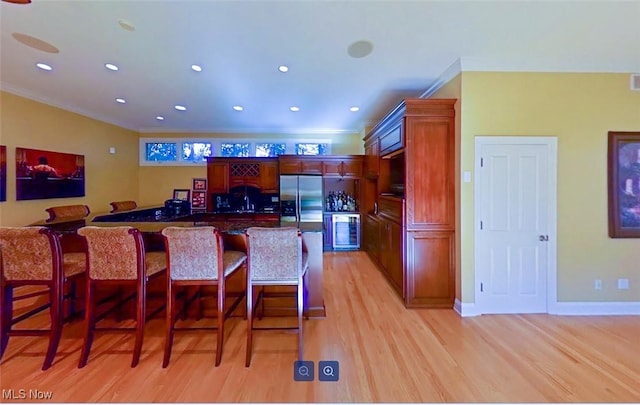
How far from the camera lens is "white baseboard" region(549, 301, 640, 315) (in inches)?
127

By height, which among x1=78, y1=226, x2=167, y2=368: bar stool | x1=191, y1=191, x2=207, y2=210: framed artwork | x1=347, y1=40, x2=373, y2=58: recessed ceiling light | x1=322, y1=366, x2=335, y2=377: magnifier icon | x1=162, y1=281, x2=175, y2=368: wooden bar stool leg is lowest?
x1=322, y1=366, x2=335, y2=377: magnifier icon

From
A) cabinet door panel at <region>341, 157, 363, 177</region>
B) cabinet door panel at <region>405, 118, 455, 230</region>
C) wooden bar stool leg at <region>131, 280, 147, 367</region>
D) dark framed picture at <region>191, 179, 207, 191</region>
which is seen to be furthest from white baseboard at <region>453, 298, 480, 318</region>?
dark framed picture at <region>191, 179, 207, 191</region>

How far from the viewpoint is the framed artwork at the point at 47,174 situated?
4227 mm

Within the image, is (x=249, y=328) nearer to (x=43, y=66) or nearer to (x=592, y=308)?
(x=592, y=308)

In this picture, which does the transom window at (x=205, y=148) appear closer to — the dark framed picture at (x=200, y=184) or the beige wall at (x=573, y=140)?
the dark framed picture at (x=200, y=184)

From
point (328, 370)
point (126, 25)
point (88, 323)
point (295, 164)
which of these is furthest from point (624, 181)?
point (126, 25)

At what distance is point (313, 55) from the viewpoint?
334 centimetres

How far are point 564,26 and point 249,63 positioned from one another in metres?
3.24

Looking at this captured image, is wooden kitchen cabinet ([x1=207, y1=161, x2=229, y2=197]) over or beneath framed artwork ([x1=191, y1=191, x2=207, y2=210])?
over

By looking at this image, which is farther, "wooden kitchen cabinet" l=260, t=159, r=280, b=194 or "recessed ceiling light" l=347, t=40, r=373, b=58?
"wooden kitchen cabinet" l=260, t=159, r=280, b=194

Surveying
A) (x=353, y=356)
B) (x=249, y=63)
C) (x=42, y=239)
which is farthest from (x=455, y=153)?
(x=42, y=239)

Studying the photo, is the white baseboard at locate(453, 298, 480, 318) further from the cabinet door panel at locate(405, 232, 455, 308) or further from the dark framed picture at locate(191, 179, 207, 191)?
the dark framed picture at locate(191, 179, 207, 191)

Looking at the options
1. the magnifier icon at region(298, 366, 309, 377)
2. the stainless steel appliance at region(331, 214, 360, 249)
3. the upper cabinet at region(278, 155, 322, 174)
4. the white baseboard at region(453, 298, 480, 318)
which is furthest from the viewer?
the stainless steel appliance at region(331, 214, 360, 249)

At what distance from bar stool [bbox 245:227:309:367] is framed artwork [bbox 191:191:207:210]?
5.07m
